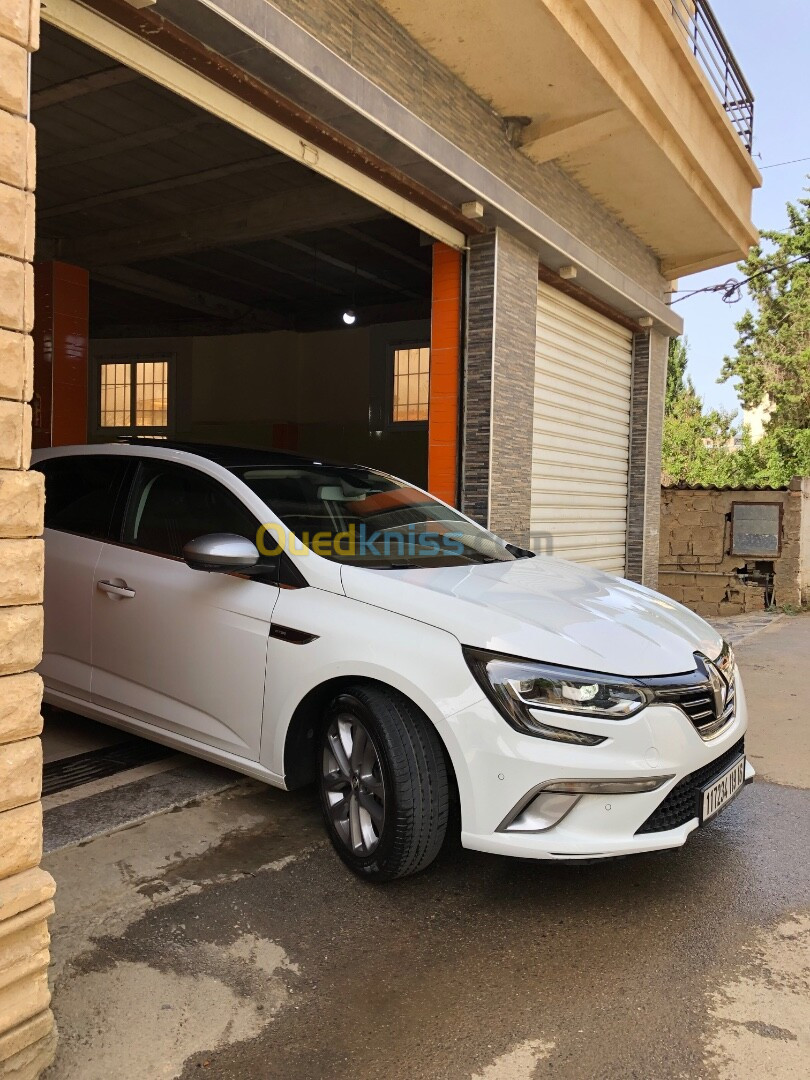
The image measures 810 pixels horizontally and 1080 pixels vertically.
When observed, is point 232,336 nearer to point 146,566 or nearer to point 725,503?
point 725,503

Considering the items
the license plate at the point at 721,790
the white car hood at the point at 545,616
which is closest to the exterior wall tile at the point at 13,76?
the white car hood at the point at 545,616

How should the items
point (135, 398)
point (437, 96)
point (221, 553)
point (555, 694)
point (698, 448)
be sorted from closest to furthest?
point (555, 694) < point (221, 553) < point (437, 96) < point (135, 398) < point (698, 448)

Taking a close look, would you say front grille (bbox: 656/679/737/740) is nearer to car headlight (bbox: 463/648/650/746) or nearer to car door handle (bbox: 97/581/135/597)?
car headlight (bbox: 463/648/650/746)

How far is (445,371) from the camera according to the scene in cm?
756

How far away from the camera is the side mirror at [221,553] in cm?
337

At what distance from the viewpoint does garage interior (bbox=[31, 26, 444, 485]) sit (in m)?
7.95

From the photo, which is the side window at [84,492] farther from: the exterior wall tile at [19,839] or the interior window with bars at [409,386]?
the interior window with bars at [409,386]

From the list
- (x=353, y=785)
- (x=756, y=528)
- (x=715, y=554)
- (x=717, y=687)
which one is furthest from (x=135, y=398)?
(x=717, y=687)

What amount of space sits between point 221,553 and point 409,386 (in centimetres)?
1174

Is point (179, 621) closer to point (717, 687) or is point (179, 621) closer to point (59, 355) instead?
point (717, 687)

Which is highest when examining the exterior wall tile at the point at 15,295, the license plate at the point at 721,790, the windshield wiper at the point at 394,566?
the exterior wall tile at the point at 15,295

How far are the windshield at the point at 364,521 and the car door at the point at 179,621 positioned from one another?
7.6 inches

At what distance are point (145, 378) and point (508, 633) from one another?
1429 centimetres

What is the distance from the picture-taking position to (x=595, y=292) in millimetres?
9656
